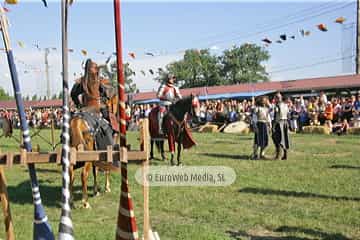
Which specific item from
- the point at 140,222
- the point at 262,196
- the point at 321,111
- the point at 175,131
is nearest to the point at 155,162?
the point at 175,131

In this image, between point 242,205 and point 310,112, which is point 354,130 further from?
point 242,205

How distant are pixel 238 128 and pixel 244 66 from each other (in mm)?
51955

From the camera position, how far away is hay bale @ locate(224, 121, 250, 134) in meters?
23.5

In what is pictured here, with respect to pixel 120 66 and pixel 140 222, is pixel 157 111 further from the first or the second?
pixel 120 66

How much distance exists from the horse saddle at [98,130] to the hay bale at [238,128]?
16.1 m

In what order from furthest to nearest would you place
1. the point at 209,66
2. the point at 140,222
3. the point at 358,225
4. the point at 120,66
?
the point at 209,66 < the point at 140,222 < the point at 358,225 < the point at 120,66

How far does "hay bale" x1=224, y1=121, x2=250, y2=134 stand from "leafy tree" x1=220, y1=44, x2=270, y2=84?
49178 mm

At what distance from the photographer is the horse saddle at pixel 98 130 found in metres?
7.80

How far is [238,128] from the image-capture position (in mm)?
23844

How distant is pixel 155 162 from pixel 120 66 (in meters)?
8.68

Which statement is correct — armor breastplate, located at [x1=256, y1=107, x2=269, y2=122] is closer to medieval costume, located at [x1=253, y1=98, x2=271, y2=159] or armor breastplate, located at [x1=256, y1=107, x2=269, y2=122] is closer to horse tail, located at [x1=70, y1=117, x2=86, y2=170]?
medieval costume, located at [x1=253, y1=98, x2=271, y2=159]

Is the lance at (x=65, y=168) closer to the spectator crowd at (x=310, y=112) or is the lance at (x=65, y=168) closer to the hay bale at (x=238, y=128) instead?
the spectator crowd at (x=310, y=112)

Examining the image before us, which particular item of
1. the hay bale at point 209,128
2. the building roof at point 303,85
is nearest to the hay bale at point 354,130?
the building roof at point 303,85

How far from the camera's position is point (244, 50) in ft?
250
